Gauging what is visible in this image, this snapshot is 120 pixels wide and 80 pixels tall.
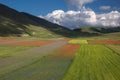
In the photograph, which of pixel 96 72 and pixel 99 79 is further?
pixel 96 72

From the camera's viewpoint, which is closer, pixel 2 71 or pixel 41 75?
pixel 41 75

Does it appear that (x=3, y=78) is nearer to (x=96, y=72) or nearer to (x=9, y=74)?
(x=9, y=74)

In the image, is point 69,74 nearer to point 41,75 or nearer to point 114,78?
point 41,75

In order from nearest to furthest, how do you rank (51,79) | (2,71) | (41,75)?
(51,79)
(41,75)
(2,71)

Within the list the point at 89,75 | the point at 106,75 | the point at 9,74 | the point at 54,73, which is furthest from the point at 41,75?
the point at 106,75

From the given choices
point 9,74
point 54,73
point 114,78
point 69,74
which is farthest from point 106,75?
point 9,74

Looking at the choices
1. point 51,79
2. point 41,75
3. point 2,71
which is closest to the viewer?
point 51,79

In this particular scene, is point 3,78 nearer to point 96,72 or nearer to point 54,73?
point 54,73

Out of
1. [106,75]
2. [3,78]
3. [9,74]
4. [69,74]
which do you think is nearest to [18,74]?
[9,74]
